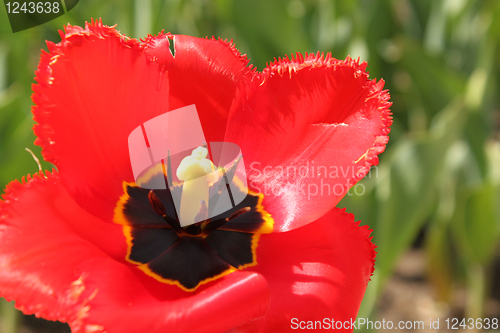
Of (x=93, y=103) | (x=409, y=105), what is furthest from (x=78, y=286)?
(x=409, y=105)

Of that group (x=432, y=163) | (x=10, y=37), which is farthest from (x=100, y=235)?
(x=10, y=37)

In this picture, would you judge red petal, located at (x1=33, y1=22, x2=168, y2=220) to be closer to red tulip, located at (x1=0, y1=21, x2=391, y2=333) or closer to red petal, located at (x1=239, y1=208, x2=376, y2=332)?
red tulip, located at (x1=0, y1=21, x2=391, y2=333)

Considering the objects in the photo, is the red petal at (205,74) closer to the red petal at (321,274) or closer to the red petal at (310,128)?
the red petal at (310,128)

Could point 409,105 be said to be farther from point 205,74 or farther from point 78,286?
point 78,286

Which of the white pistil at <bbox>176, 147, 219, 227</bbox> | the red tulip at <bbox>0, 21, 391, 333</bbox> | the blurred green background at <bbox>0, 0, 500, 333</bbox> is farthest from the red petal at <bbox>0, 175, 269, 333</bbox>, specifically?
the blurred green background at <bbox>0, 0, 500, 333</bbox>

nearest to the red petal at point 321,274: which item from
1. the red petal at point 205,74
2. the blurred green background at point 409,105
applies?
the red petal at point 205,74

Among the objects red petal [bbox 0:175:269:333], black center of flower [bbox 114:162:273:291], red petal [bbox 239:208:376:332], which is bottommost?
black center of flower [bbox 114:162:273:291]

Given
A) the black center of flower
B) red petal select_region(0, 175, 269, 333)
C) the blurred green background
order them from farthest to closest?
the blurred green background < the black center of flower < red petal select_region(0, 175, 269, 333)
